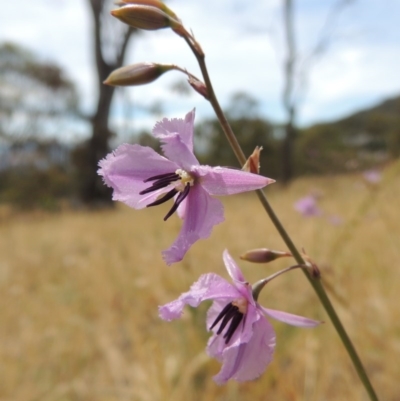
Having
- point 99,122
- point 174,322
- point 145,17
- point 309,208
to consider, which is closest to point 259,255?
point 145,17

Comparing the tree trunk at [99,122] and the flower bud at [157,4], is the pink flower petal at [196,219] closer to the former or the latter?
the flower bud at [157,4]

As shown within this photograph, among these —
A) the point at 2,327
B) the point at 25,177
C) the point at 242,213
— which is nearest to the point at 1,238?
the point at 242,213

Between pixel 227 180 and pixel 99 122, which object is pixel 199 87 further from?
pixel 99 122

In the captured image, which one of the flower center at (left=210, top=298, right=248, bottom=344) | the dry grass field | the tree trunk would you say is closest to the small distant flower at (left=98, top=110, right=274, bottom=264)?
the flower center at (left=210, top=298, right=248, bottom=344)

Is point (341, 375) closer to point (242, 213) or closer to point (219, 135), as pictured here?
point (242, 213)

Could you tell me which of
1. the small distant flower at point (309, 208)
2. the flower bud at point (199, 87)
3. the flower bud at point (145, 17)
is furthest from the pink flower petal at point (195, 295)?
the small distant flower at point (309, 208)

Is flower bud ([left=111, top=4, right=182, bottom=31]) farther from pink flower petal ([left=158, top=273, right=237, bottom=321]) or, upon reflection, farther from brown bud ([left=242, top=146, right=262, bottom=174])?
pink flower petal ([left=158, top=273, right=237, bottom=321])
